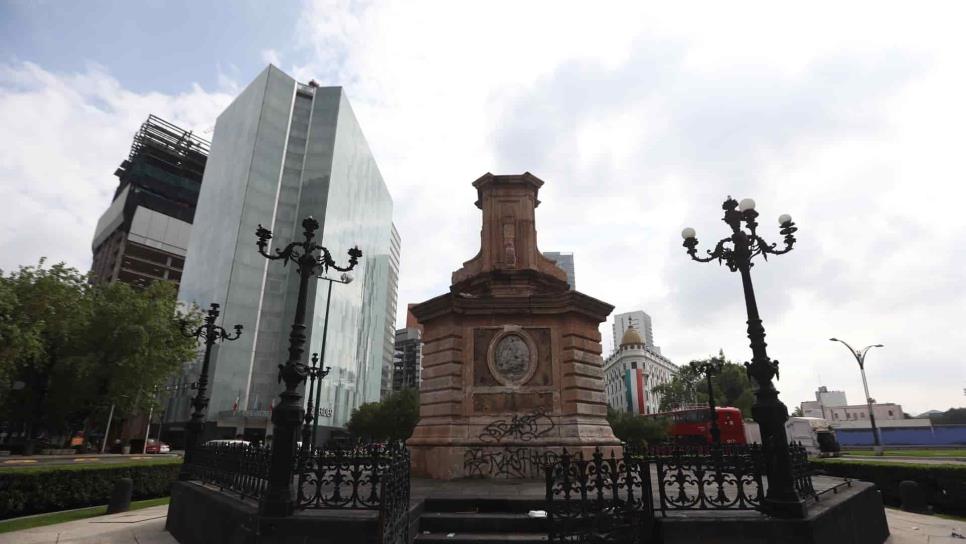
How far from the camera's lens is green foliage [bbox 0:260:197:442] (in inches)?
A: 1166

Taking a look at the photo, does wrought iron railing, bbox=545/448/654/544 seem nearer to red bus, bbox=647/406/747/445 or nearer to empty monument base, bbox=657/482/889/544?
empty monument base, bbox=657/482/889/544

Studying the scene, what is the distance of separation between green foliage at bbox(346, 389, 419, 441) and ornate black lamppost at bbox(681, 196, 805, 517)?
49353 millimetres

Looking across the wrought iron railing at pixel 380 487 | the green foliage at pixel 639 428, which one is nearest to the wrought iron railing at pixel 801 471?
the wrought iron railing at pixel 380 487

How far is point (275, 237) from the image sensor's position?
6144cm

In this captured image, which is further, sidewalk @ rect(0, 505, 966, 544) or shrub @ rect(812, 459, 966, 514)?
shrub @ rect(812, 459, 966, 514)

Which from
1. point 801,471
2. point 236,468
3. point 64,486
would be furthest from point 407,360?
point 801,471

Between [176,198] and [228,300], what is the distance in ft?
189

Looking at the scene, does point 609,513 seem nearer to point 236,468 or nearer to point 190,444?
point 236,468

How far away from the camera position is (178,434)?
5900 centimetres

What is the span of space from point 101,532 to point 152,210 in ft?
322

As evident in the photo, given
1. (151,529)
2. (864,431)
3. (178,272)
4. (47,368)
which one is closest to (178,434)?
(47,368)

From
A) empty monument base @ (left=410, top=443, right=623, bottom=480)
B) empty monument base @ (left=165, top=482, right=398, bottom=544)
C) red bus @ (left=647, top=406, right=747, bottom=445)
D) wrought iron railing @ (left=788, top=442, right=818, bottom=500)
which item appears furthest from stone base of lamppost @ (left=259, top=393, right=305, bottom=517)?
red bus @ (left=647, top=406, right=747, bottom=445)

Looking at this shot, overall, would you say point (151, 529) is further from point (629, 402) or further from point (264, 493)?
point (629, 402)

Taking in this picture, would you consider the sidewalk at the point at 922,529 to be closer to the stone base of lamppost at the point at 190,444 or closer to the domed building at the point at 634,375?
the stone base of lamppost at the point at 190,444
